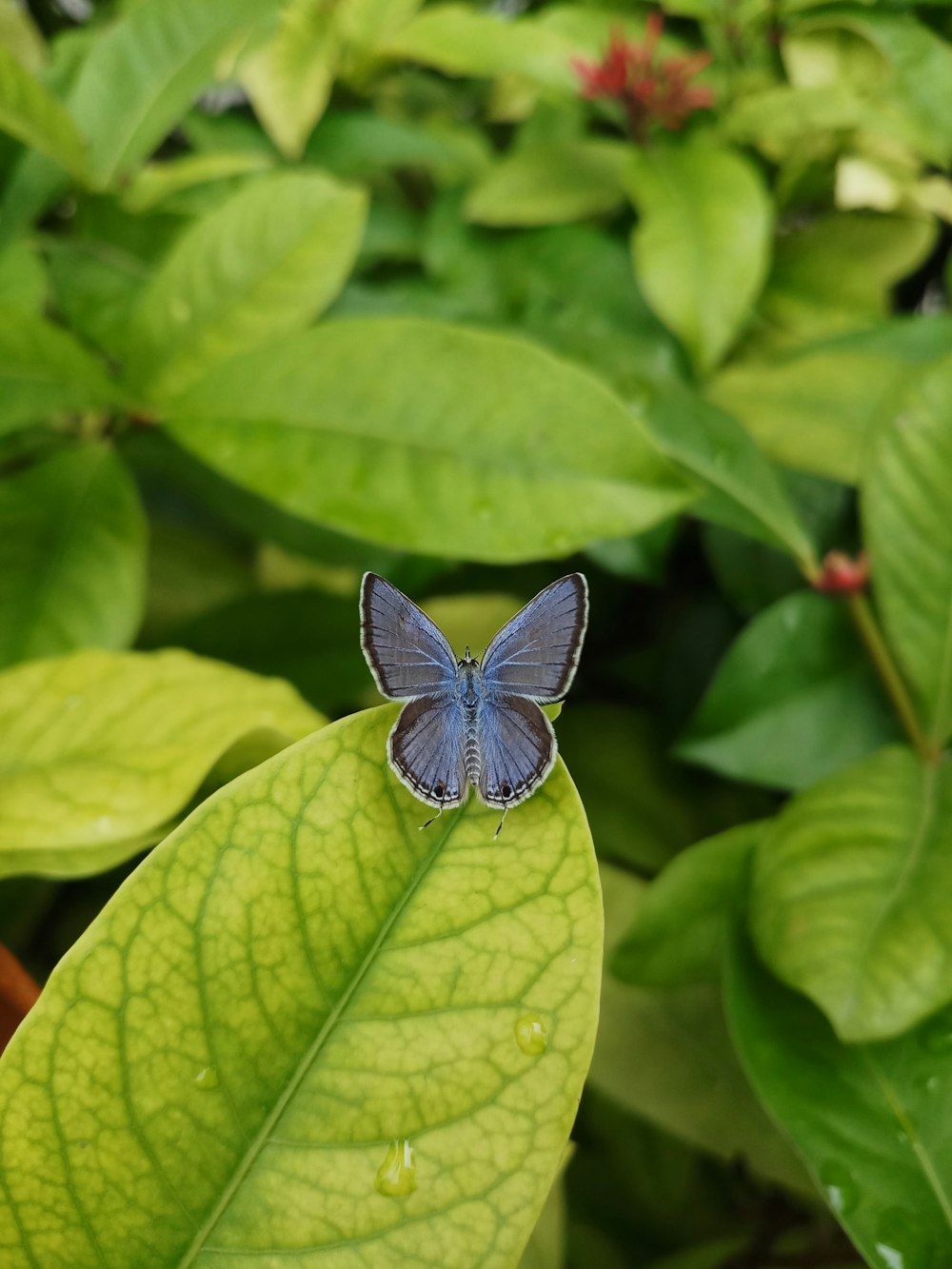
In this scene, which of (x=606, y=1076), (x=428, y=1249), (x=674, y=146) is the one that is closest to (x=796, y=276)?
(x=674, y=146)

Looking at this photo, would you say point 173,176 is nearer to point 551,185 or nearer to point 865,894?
point 551,185

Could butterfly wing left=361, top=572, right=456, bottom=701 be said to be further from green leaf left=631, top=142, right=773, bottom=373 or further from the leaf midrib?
green leaf left=631, top=142, right=773, bottom=373

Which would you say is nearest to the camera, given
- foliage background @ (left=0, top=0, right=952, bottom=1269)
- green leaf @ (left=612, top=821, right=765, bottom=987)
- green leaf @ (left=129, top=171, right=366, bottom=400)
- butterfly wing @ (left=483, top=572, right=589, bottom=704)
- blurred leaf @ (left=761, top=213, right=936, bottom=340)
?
butterfly wing @ (left=483, top=572, right=589, bottom=704)

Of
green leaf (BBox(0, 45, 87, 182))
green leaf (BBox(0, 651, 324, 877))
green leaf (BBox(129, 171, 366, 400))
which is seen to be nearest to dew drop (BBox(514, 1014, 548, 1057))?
green leaf (BBox(0, 651, 324, 877))

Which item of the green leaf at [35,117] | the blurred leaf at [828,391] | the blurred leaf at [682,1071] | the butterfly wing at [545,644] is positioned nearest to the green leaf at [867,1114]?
the blurred leaf at [682,1071]

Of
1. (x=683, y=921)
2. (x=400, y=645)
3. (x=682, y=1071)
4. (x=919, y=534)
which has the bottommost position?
(x=682, y=1071)

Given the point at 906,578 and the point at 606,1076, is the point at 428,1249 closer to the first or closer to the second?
the point at 606,1076

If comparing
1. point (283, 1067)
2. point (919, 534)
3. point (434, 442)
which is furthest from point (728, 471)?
point (283, 1067)
